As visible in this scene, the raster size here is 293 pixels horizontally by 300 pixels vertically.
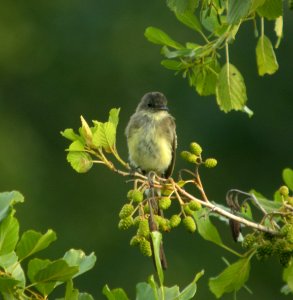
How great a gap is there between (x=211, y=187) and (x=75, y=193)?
3858mm

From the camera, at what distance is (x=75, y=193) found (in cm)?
1983

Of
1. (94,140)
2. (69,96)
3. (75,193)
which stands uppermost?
(94,140)

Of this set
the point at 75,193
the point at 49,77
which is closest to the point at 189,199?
the point at 75,193

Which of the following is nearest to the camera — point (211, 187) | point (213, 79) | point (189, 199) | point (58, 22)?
point (189, 199)

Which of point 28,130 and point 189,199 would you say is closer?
point 189,199

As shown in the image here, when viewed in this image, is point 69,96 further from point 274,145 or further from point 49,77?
point 274,145

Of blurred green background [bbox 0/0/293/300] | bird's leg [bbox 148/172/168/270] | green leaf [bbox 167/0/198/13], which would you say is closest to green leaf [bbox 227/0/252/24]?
green leaf [bbox 167/0/198/13]

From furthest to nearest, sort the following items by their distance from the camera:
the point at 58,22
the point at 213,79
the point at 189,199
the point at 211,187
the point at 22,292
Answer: the point at 58,22, the point at 211,187, the point at 213,79, the point at 189,199, the point at 22,292

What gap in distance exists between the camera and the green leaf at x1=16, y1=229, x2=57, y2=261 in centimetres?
327

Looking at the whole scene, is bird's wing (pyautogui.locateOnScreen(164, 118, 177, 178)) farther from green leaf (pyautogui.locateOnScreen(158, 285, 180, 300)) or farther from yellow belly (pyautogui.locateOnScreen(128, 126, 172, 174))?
green leaf (pyautogui.locateOnScreen(158, 285, 180, 300))

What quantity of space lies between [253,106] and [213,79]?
13.0 m

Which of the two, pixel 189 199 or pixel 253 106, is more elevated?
pixel 189 199

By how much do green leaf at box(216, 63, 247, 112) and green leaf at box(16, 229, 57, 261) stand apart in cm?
76

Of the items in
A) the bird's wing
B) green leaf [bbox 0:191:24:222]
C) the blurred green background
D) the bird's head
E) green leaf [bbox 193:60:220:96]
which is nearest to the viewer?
green leaf [bbox 0:191:24:222]
